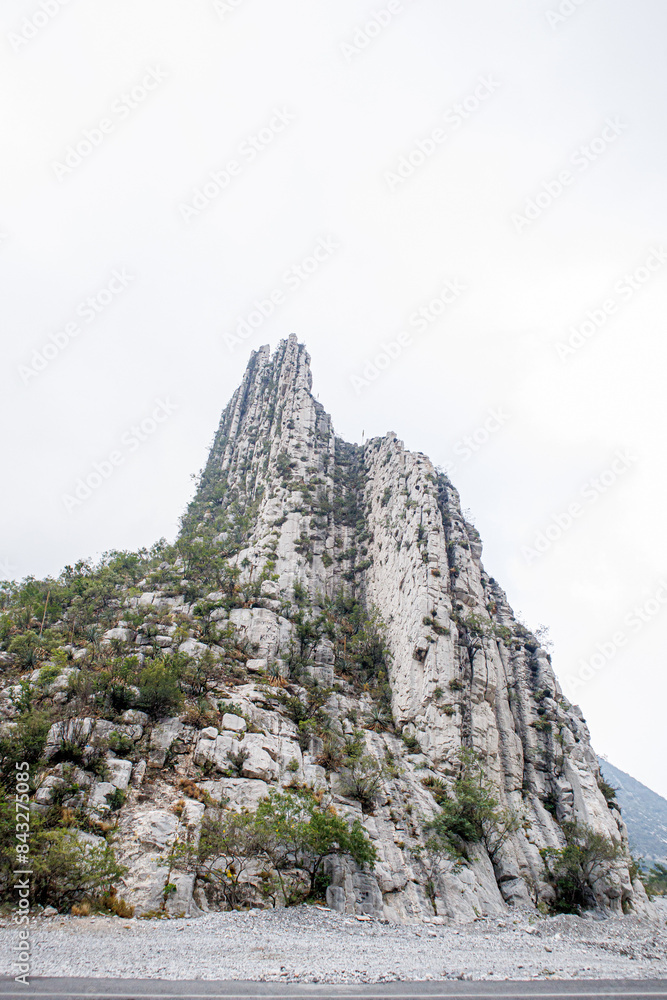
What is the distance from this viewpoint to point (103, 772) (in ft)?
60.5

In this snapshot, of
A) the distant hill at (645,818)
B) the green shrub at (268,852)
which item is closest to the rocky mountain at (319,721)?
the green shrub at (268,852)

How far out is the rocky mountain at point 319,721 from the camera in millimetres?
17594

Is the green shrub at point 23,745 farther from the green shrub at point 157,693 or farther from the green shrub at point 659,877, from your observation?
the green shrub at point 659,877

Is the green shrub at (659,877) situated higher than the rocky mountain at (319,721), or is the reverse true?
the rocky mountain at (319,721)

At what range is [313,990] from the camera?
935 cm

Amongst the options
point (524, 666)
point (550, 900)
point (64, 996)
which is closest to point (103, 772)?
point (64, 996)

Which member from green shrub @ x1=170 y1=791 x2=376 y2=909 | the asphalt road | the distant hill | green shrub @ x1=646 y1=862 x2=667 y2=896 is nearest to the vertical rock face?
green shrub @ x1=170 y1=791 x2=376 y2=909

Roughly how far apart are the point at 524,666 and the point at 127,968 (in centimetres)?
3108

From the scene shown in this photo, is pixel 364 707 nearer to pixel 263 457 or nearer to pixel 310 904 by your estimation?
pixel 310 904

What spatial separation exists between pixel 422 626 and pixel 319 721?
9.93 metres

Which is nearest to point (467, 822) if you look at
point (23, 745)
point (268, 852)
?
point (268, 852)

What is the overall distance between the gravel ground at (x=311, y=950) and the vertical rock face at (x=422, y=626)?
406cm

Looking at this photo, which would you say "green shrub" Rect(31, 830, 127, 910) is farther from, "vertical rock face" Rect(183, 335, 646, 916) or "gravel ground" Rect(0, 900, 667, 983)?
"vertical rock face" Rect(183, 335, 646, 916)

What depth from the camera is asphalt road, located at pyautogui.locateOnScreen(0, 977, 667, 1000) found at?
843cm
